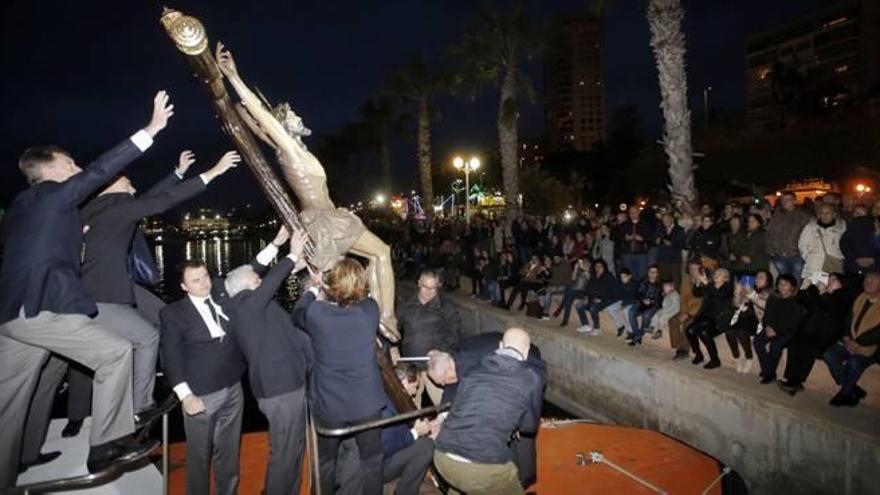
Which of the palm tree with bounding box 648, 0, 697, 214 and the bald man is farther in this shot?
the palm tree with bounding box 648, 0, 697, 214

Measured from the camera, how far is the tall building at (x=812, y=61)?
45281mm

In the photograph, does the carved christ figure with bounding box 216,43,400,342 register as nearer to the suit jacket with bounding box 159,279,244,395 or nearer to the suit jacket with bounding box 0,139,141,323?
the suit jacket with bounding box 159,279,244,395

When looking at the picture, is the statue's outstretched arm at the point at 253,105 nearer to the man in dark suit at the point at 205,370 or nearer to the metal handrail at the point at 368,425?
the man in dark suit at the point at 205,370

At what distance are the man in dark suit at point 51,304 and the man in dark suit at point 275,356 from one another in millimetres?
773

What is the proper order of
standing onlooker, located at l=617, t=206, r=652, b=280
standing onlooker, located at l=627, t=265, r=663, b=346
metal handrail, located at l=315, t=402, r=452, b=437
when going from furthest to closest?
standing onlooker, located at l=617, t=206, r=652, b=280
standing onlooker, located at l=627, t=265, r=663, b=346
metal handrail, located at l=315, t=402, r=452, b=437

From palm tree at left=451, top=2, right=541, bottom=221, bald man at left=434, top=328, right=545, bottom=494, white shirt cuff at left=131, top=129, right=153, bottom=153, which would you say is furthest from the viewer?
palm tree at left=451, top=2, right=541, bottom=221

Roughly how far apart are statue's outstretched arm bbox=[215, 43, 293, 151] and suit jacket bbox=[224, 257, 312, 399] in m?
1.18

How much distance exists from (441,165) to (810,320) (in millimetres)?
64134

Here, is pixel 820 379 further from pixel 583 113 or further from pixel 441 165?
pixel 583 113

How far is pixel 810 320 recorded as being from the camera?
758 cm

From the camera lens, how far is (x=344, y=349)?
3803 mm

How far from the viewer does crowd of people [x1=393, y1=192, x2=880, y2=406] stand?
754cm

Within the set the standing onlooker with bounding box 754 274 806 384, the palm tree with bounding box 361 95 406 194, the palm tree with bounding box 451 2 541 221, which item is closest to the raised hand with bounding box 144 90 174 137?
the standing onlooker with bounding box 754 274 806 384

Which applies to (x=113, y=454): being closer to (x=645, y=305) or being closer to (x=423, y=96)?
(x=645, y=305)
